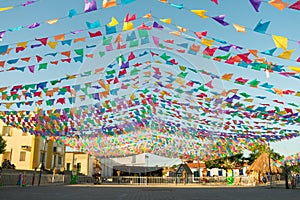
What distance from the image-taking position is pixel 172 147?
101 feet

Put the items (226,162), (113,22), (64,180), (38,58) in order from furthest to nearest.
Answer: (226,162) < (64,180) < (38,58) < (113,22)

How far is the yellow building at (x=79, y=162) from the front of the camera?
44.7 metres

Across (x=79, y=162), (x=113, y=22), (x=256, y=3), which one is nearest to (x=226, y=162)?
(x=79, y=162)

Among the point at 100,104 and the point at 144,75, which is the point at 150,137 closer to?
the point at 100,104

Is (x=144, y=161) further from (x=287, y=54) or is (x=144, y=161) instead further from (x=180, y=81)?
(x=287, y=54)

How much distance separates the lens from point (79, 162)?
149 ft

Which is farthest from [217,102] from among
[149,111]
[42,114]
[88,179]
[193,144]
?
[88,179]

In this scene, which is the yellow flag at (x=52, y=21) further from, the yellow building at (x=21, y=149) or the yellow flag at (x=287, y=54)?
the yellow building at (x=21, y=149)

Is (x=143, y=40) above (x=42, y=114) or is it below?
above

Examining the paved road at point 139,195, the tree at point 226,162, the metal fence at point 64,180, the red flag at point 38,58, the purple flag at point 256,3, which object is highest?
the red flag at point 38,58

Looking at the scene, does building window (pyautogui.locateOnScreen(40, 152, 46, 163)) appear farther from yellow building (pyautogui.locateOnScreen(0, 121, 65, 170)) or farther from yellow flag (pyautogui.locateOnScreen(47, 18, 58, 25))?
yellow flag (pyautogui.locateOnScreen(47, 18, 58, 25))

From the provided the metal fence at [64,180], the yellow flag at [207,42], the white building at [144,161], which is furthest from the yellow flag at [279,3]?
the white building at [144,161]

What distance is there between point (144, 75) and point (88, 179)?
23.2 metres

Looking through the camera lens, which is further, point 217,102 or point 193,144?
point 193,144
